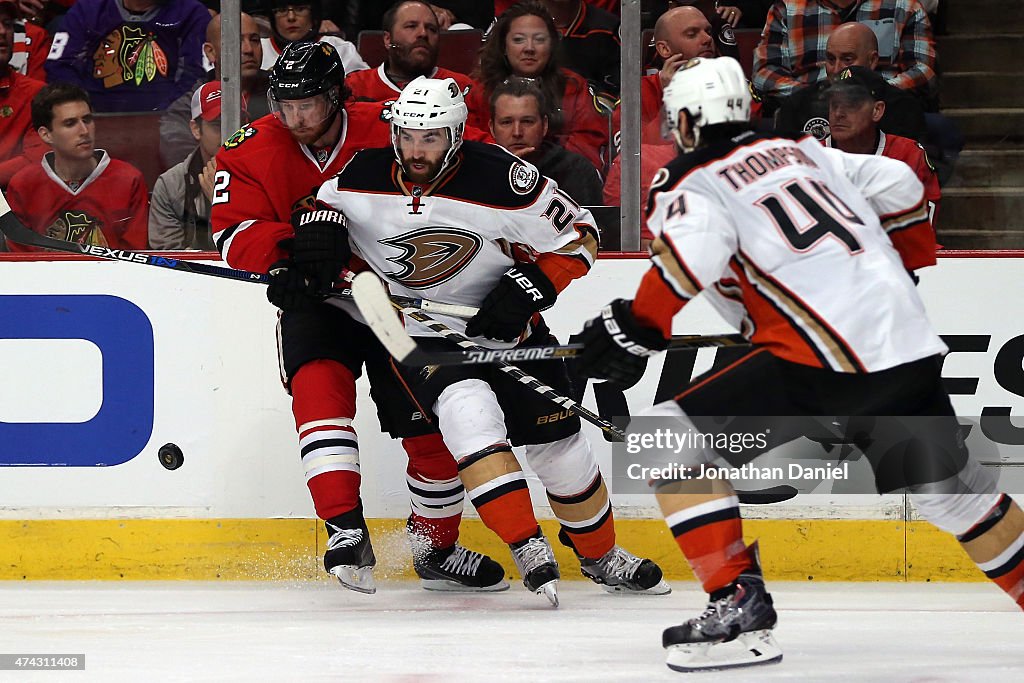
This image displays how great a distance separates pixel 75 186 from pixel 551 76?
1.29 meters

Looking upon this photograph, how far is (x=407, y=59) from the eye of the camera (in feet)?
12.4

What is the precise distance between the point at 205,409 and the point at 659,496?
1612mm

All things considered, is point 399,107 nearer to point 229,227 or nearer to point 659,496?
point 229,227

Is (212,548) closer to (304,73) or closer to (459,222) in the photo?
(459,222)

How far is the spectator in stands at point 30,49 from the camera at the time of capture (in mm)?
3887

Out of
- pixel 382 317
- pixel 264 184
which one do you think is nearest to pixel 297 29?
pixel 264 184

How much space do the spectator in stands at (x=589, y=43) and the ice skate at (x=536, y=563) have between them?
1.21 meters

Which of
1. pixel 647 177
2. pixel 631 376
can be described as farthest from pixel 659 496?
pixel 647 177

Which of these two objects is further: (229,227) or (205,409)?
(205,409)

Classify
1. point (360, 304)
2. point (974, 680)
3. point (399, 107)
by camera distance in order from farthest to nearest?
1. point (399, 107)
2. point (360, 304)
3. point (974, 680)

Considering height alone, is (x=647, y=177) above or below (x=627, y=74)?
below

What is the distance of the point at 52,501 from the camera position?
375 cm

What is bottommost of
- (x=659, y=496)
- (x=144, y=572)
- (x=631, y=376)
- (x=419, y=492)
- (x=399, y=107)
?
(x=144, y=572)

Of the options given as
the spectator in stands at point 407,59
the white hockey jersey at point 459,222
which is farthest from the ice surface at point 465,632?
the spectator in stands at point 407,59
